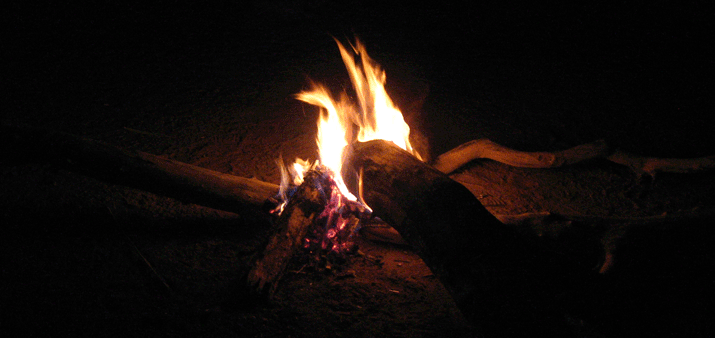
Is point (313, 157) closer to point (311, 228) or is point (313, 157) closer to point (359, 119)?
point (359, 119)

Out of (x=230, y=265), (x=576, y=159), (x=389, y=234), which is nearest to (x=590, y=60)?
(x=576, y=159)

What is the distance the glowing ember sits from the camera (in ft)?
8.90

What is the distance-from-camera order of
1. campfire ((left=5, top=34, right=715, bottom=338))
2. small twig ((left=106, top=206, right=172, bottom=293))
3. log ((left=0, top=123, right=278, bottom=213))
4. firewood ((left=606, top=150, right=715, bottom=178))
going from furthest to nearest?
firewood ((left=606, top=150, right=715, bottom=178)) → log ((left=0, top=123, right=278, bottom=213)) → small twig ((left=106, top=206, right=172, bottom=293)) → campfire ((left=5, top=34, right=715, bottom=338))

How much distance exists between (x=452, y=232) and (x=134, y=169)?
6.63 feet

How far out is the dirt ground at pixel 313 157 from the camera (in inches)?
80.6

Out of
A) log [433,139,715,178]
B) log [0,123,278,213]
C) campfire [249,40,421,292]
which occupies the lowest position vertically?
log [0,123,278,213]

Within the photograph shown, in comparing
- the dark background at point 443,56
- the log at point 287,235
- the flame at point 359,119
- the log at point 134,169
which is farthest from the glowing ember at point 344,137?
the dark background at point 443,56

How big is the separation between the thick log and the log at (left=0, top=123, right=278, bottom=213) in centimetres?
82

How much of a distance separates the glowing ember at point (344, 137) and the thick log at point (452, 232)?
1.28 feet

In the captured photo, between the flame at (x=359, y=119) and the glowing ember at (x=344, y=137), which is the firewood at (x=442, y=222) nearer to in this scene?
the glowing ember at (x=344, y=137)

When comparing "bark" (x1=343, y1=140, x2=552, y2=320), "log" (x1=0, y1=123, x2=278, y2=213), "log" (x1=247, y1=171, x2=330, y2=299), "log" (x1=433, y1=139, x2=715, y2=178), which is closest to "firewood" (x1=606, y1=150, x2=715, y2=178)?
"log" (x1=433, y1=139, x2=715, y2=178)

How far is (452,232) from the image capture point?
1.88 m

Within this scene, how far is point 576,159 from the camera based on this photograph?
342 cm

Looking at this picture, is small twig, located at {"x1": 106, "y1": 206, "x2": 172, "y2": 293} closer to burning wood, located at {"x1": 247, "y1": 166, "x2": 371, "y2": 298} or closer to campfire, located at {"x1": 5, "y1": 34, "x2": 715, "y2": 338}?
campfire, located at {"x1": 5, "y1": 34, "x2": 715, "y2": 338}
